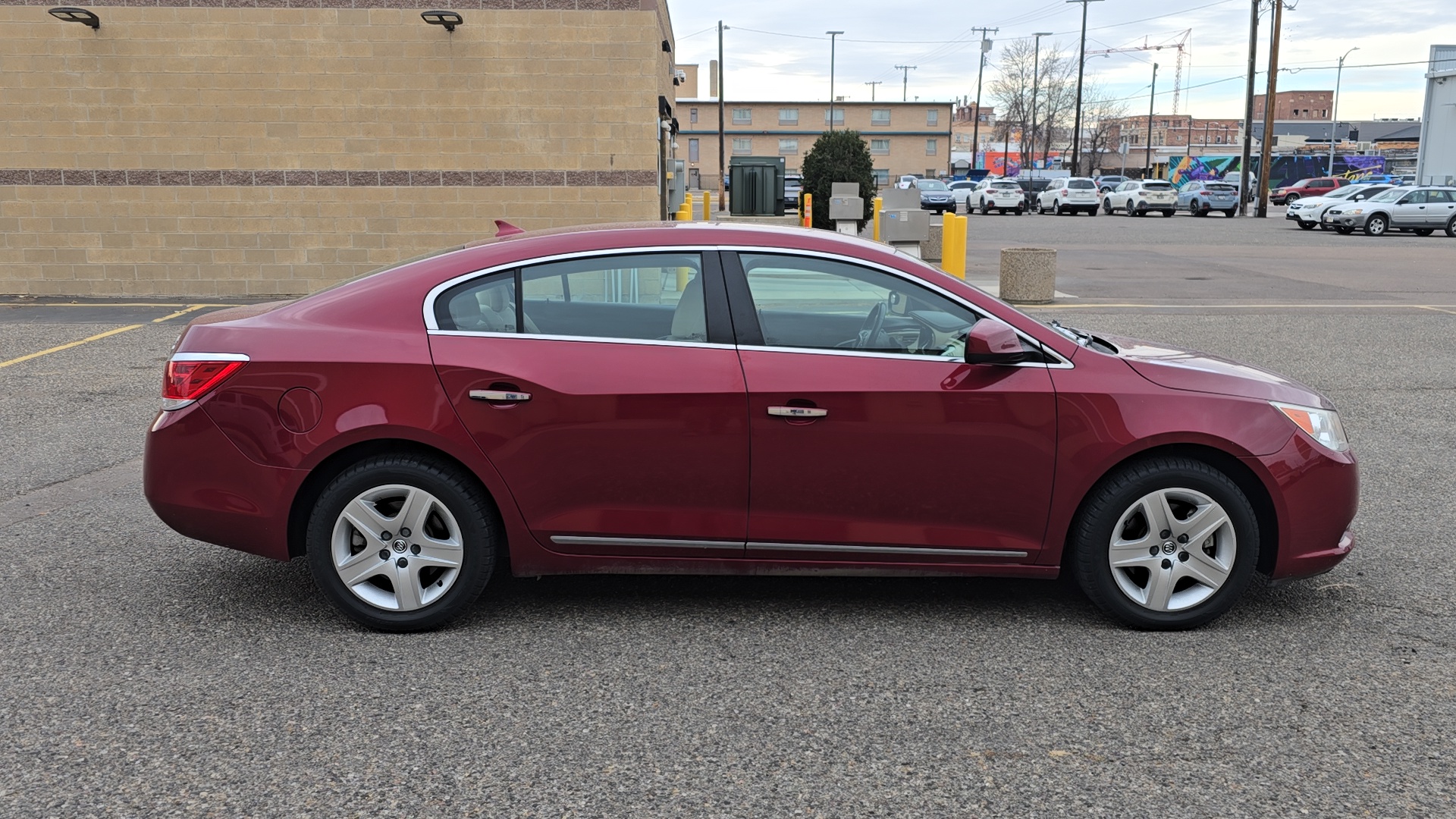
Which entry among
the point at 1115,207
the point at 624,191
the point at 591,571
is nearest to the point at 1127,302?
the point at 624,191

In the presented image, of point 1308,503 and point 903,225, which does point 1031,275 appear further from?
point 1308,503

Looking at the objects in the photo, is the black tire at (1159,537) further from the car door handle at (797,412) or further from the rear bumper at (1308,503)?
the car door handle at (797,412)

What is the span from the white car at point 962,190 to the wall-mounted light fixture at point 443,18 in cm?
3904


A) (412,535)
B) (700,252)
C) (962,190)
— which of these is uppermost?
(962,190)

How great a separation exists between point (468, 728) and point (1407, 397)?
8.47 metres

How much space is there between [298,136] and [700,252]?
13.6 metres

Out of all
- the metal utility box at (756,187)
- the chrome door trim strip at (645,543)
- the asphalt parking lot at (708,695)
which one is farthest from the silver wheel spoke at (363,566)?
the metal utility box at (756,187)

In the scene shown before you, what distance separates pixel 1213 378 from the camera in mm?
4469

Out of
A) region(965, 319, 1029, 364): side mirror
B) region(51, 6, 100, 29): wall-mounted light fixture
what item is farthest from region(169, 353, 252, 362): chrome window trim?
region(51, 6, 100, 29): wall-mounted light fixture

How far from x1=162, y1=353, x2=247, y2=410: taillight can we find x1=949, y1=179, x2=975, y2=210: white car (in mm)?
50207

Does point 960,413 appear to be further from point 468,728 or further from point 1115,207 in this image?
point 1115,207

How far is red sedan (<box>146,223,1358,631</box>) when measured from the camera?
4.30 metres

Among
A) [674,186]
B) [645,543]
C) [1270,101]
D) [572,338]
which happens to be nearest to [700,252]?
[572,338]

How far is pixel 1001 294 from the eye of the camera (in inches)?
658
